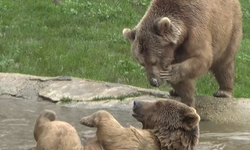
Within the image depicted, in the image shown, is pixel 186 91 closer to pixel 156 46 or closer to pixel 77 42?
pixel 156 46

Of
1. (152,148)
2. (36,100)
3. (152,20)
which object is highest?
(152,20)

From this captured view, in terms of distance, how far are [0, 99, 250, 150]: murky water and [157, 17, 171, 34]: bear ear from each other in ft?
4.24

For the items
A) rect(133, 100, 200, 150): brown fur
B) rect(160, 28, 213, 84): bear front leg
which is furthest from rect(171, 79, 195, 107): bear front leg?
rect(133, 100, 200, 150): brown fur

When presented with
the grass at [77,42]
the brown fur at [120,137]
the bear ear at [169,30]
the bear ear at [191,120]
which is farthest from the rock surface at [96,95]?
the brown fur at [120,137]

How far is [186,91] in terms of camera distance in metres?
8.60

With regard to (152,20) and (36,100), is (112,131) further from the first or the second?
(36,100)

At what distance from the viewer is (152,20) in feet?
27.7

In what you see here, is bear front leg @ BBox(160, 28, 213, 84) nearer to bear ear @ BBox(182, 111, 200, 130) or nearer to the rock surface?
the rock surface

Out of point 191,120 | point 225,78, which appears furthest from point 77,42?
point 191,120

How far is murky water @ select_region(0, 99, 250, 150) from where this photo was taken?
22.4 feet

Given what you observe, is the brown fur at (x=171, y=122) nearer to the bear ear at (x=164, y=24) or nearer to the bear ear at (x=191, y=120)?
the bear ear at (x=191, y=120)

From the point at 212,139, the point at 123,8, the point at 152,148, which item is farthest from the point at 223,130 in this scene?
the point at 123,8

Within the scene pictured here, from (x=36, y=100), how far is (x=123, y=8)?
687cm

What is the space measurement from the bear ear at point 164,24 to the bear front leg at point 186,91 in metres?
0.84
